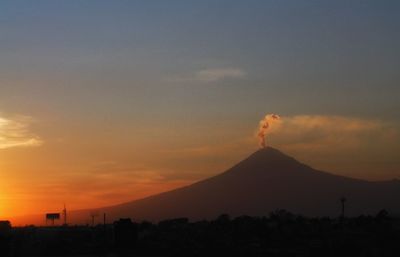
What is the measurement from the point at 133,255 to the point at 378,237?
72.6 ft

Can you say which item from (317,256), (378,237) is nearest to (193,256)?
(317,256)

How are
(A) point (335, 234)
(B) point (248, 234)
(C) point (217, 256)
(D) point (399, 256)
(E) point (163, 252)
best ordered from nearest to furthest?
(D) point (399, 256)
(C) point (217, 256)
(E) point (163, 252)
(A) point (335, 234)
(B) point (248, 234)

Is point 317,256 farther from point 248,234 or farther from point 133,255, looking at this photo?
point 248,234

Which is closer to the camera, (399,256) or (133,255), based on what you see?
(399,256)

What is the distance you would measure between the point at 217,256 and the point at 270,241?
14.8 meters

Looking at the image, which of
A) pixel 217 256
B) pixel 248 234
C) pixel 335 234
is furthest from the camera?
pixel 248 234

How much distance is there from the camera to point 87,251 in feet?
217

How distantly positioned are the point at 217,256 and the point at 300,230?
29.4m

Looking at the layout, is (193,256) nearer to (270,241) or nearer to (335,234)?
(270,241)

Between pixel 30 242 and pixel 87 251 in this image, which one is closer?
pixel 87 251

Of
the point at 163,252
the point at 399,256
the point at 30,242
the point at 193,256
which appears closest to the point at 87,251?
the point at 163,252

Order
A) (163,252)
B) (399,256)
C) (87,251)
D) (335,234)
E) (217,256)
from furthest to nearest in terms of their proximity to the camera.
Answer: (335,234) → (87,251) → (163,252) → (217,256) → (399,256)

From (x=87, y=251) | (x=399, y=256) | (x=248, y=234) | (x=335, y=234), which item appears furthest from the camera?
(x=248, y=234)

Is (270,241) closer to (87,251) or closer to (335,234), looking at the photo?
(335,234)
